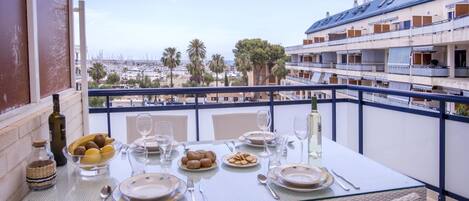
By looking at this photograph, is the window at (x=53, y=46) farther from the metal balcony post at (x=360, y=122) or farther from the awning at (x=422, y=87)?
the awning at (x=422, y=87)

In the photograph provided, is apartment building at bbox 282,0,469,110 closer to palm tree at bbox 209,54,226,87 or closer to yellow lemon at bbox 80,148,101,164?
palm tree at bbox 209,54,226,87

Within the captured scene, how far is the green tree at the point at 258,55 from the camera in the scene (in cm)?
1152

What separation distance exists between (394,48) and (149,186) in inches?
469

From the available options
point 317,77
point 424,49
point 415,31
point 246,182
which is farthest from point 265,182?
point 317,77

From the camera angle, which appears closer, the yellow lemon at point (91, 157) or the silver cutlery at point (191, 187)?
the silver cutlery at point (191, 187)

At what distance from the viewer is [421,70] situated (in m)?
10.2

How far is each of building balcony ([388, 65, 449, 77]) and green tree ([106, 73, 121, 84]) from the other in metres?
8.48

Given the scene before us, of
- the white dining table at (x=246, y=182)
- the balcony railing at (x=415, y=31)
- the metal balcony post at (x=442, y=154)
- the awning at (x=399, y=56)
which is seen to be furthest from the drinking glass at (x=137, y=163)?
the awning at (x=399, y=56)

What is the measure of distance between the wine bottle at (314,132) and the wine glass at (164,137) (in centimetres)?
73

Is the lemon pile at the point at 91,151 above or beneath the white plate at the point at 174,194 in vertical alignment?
above

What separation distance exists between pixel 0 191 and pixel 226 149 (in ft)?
3.68

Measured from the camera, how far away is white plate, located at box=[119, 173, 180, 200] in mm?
1321

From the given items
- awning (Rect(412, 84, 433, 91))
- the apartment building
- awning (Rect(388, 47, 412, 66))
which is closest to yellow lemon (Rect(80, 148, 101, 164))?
the apartment building

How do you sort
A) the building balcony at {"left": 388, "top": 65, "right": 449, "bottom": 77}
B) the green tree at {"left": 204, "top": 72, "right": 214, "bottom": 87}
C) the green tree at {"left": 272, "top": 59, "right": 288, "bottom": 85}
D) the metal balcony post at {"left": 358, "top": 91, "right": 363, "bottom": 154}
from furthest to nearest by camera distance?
1. the green tree at {"left": 272, "top": 59, "right": 288, "bottom": 85}
2. the building balcony at {"left": 388, "top": 65, "right": 449, "bottom": 77}
3. the green tree at {"left": 204, "top": 72, "right": 214, "bottom": 87}
4. the metal balcony post at {"left": 358, "top": 91, "right": 363, "bottom": 154}
